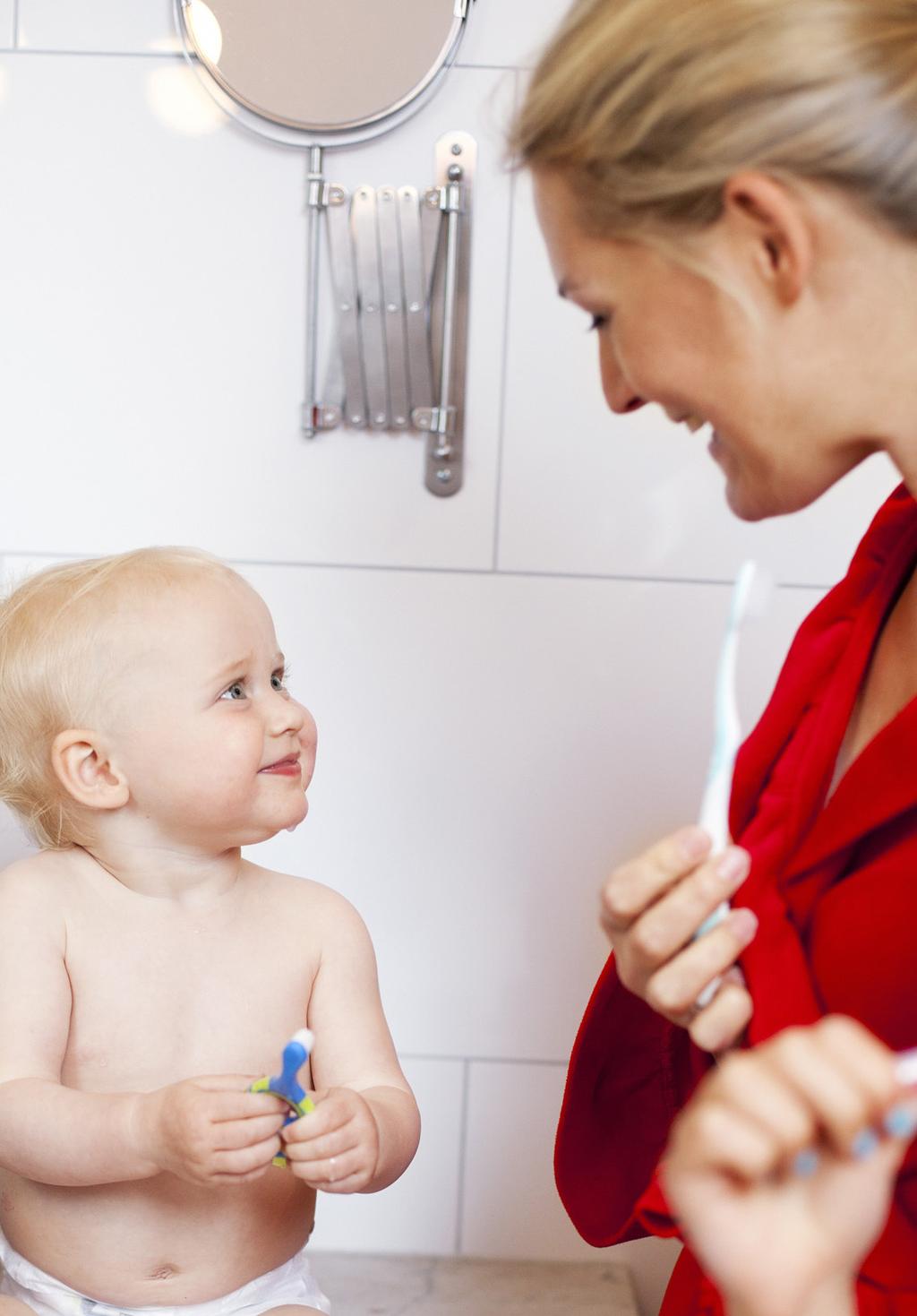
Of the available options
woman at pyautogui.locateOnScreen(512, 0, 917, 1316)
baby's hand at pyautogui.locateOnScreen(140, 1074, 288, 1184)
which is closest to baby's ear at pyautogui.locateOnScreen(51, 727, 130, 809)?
baby's hand at pyautogui.locateOnScreen(140, 1074, 288, 1184)

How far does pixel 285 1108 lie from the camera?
0.93 m

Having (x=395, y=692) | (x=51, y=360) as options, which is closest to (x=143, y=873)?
(x=395, y=692)

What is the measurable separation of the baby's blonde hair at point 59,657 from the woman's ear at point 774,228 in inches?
21.7

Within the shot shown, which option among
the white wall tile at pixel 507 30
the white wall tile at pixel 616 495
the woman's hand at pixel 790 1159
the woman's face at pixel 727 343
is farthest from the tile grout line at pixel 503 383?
the woman's hand at pixel 790 1159

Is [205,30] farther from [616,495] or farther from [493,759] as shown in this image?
[493,759]

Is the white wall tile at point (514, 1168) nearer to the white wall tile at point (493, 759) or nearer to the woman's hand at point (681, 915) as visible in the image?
the white wall tile at point (493, 759)

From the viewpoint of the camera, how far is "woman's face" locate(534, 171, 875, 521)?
2.41ft

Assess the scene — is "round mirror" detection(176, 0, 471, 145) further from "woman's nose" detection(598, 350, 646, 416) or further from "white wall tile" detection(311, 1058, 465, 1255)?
"white wall tile" detection(311, 1058, 465, 1255)

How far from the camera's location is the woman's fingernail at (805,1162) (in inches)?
19.7

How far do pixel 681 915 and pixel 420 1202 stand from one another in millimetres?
973

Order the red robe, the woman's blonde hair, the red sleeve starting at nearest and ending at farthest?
1. the woman's blonde hair
2. the red robe
3. the red sleeve

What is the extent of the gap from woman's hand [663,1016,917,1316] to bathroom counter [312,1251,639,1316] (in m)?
0.97

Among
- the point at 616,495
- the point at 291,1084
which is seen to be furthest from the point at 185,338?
the point at 291,1084

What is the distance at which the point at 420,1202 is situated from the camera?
5.11ft
